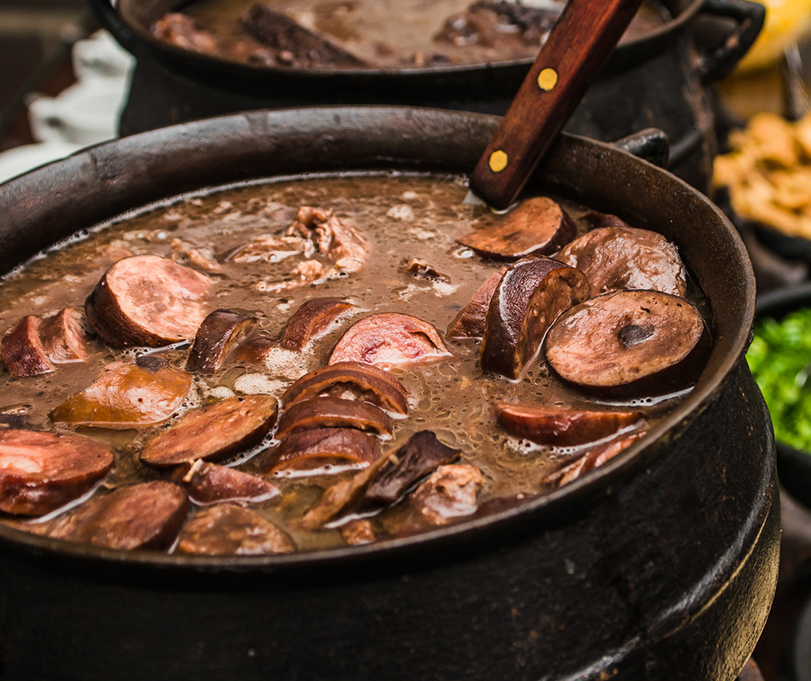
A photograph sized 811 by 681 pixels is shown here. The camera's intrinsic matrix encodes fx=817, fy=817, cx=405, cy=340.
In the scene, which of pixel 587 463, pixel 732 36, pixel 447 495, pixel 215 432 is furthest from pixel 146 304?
pixel 732 36

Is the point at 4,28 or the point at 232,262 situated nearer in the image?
the point at 232,262

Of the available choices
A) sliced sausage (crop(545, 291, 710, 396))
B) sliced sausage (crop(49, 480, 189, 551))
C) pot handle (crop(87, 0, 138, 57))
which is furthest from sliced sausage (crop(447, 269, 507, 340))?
pot handle (crop(87, 0, 138, 57))

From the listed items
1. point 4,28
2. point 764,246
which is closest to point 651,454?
point 764,246

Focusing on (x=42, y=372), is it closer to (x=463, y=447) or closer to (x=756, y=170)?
(x=463, y=447)

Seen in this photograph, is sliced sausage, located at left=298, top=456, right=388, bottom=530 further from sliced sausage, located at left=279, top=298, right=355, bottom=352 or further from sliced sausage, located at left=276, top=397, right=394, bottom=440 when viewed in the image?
sliced sausage, located at left=279, top=298, right=355, bottom=352

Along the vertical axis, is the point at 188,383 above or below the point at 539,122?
below

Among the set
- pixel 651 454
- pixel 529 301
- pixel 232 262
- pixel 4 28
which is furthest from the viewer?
pixel 4 28

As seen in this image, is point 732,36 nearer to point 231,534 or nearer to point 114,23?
point 114,23
